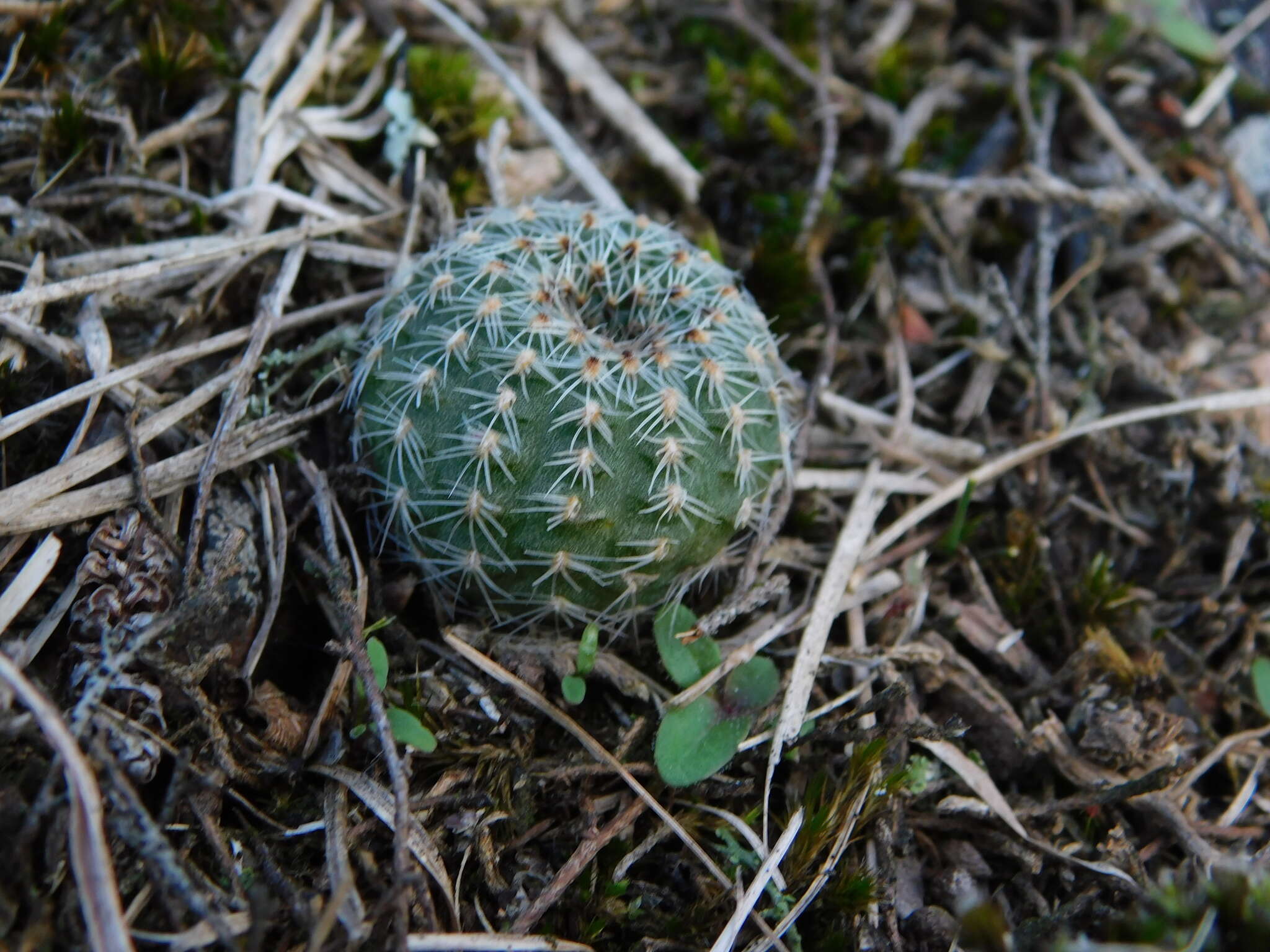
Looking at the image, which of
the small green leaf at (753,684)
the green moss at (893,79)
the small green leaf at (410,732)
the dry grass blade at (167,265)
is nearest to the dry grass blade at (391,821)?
the small green leaf at (410,732)

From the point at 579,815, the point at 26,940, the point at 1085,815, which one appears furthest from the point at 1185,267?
the point at 26,940

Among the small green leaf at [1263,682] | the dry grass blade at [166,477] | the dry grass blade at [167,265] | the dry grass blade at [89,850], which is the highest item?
the dry grass blade at [167,265]

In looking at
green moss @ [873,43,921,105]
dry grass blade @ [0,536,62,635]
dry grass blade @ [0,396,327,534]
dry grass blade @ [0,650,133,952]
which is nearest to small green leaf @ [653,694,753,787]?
dry grass blade @ [0,650,133,952]

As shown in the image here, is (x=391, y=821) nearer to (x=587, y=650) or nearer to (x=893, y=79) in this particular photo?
(x=587, y=650)

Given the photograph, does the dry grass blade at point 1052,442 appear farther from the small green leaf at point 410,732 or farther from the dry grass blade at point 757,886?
the small green leaf at point 410,732

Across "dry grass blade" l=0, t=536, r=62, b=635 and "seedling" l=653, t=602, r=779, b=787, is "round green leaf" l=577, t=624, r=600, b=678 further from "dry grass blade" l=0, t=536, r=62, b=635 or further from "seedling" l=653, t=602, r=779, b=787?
"dry grass blade" l=0, t=536, r=62, b=635

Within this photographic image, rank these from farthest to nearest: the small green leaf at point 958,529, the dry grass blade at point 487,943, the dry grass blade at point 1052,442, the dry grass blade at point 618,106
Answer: the dry grass blade at point 618,106, the dry grass blade at point 1052,442, the small green leaf at point 958,529, the dry grass blade at point 487,943

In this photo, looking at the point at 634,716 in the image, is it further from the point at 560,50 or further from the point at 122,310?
the point at 560,50
